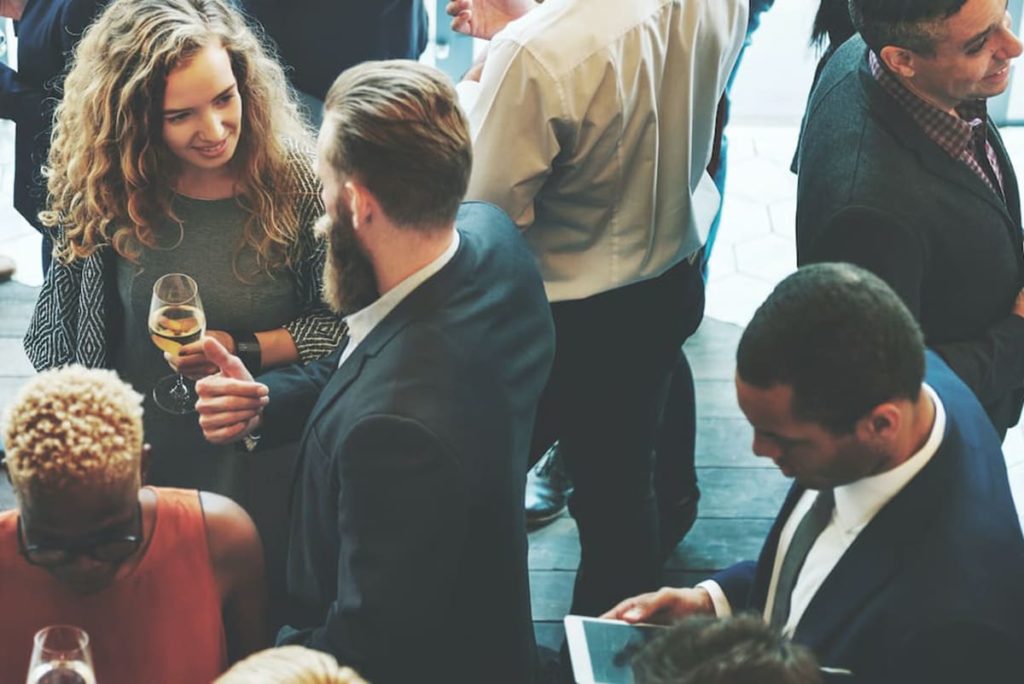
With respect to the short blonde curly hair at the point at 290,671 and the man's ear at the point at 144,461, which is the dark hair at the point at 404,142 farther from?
the short blonde curly hair at the point at 290,671

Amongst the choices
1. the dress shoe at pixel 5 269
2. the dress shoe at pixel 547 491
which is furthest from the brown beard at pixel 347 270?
the dress shoe at pixel 5 269

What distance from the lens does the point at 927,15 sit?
239cm

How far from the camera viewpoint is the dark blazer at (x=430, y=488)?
76.1 inches

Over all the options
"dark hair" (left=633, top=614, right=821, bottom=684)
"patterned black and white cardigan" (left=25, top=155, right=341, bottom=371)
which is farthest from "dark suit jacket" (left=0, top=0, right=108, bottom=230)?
"dark hair" (left=633, top=614, right=821, bottom=684)

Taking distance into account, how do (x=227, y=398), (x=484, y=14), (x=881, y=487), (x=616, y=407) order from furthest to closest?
(x=484, y=14)
(x=616, y=407)
(x=227, y=398)
(x=881, y=487)

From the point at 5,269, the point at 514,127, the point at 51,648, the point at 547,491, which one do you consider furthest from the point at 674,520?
the point at 5,269

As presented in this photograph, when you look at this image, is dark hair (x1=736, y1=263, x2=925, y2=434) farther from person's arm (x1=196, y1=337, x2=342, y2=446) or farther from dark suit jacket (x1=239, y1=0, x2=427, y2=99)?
dark suit jacket (x1=239, y1=0, x2=427, y2=99)

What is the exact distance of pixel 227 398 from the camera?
2371 millimetres

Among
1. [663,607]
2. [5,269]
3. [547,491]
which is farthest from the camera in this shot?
[5,269]

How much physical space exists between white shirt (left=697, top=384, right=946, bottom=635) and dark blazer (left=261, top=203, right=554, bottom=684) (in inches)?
18.4

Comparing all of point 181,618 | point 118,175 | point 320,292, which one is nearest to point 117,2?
point 118,175

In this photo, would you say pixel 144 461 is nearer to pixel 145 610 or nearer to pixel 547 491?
pixel 145 610

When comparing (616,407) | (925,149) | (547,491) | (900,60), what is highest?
(900,60)

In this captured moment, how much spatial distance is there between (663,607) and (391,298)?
66 centimetres
